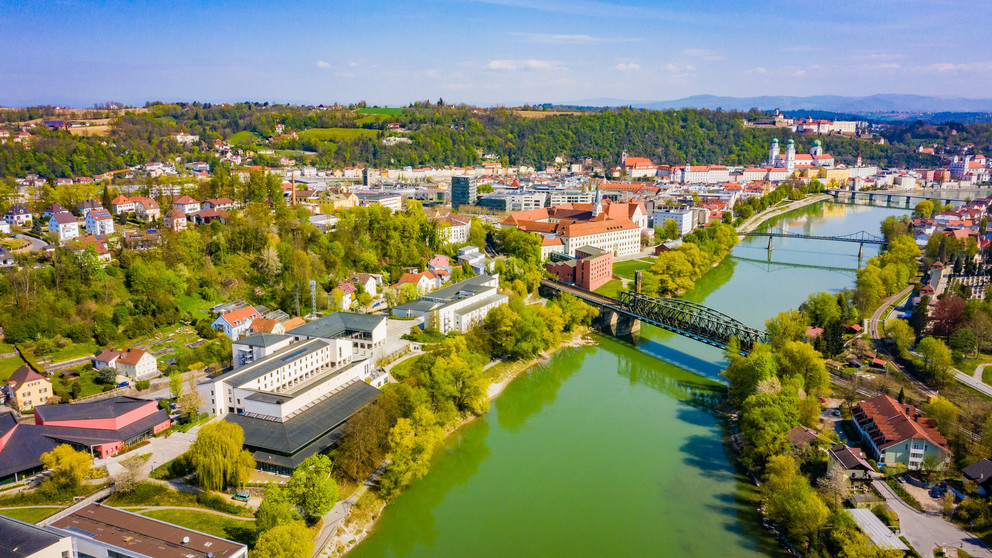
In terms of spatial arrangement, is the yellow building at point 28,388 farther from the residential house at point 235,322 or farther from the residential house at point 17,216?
the residential house at point 17,216

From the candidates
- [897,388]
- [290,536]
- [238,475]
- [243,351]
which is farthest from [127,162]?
[897,388]

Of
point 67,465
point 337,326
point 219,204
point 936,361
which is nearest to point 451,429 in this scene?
point 337,326

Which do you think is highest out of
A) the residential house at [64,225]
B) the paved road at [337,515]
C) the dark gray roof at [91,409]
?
the residential house at [64,225]

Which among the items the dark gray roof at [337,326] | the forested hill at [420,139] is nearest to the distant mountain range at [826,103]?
the forested hill at [420,139]

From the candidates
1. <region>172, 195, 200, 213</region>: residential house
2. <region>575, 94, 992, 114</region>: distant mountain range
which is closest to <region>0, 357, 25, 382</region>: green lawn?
<region>172, 195, 200, 213</region>: residential house

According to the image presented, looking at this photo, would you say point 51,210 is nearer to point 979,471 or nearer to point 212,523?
point 212,523

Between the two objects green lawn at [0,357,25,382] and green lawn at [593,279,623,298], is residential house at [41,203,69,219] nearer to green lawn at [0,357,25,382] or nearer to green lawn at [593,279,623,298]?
green lawn at [0,357,25,382]

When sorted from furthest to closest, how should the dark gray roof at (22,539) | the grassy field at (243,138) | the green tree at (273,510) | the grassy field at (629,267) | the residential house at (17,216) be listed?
the grassy field at (243,138) → the grassy field at (629,267) → the residential house at (17,216) → the green tree at (273,510) → the dark gray roof at (22,539)
